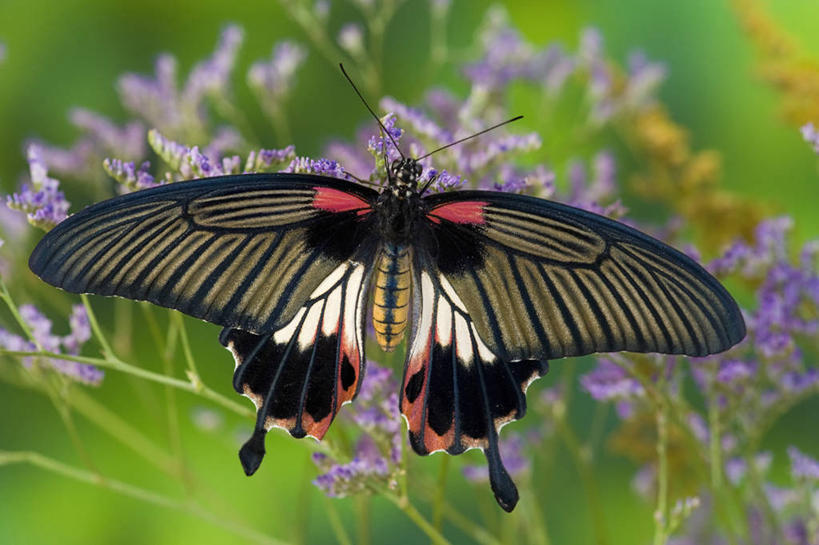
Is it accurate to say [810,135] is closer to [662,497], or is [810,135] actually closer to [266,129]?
[662,497]

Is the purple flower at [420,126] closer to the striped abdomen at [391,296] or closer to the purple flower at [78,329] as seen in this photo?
the striped abdomen at [391,296]

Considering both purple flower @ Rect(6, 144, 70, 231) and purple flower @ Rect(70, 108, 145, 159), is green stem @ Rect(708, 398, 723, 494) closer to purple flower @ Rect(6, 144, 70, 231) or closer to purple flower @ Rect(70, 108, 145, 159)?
purple flower @ Rect(6, 144, 70, 231)

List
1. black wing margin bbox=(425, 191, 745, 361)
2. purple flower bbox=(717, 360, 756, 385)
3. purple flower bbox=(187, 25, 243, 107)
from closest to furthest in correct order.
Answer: black wing margin bbox=(425, 191, 745, 361) → purple flower bbox=(717, 360, 756, 385) → purple flower bbox=(187, 25, 243, 107)

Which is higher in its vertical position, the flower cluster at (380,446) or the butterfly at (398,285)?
the butterfly at (398,285)

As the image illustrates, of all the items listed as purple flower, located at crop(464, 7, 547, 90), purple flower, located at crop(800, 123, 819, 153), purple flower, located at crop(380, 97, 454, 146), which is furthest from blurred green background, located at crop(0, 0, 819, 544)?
purple flower, located at crop(800, 123, 819, 153)

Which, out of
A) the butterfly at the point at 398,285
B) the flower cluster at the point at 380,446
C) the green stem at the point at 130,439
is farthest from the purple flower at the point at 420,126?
the green stem at the point at 130,439

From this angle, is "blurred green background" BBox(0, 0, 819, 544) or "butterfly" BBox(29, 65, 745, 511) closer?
"butterfly" BBox(29, 65, 745, 511)
